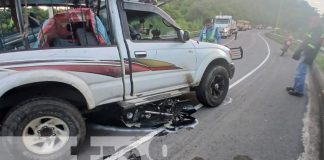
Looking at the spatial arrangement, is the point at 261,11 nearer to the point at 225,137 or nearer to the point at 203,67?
the point at 203,67

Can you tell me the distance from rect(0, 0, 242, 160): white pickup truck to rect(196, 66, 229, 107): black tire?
21cm

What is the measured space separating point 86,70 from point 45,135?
2.96 ft

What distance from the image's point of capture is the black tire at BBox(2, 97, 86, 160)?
3359 millimetres

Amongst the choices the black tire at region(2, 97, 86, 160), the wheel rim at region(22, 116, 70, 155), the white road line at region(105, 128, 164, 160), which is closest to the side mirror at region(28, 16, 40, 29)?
the black tire at region(2, 97, 86, 160)

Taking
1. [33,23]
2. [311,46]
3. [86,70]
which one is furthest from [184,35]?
[311,46]

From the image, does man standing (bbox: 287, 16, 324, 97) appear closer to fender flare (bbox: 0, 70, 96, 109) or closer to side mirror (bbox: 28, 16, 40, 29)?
fender flare (bbox: 0, 70, 96, 109)

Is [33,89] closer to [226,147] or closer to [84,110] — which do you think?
[84,110]

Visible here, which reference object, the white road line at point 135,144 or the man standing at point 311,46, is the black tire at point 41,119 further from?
the man standing at point 311,46

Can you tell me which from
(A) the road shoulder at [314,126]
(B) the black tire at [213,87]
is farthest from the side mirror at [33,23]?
(A) the road shoulder at [314,126]

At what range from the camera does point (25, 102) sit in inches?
135

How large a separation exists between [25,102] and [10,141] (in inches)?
17.8

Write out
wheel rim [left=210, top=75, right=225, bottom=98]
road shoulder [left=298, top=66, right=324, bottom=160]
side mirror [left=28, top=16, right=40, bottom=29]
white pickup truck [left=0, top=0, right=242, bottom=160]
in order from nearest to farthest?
white pickup truck [left=0, top=0, right=242, bottom=160] < road shoulder [left=298, top=66, right=324, bottom=160] < side mirror [left=28, top=16, right=40, bottom=29] < wheel rim [left=210, top=75, right=225, bottom=98]

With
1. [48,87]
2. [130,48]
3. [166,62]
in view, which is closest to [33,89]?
[48,87]

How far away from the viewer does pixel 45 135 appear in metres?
3.63
